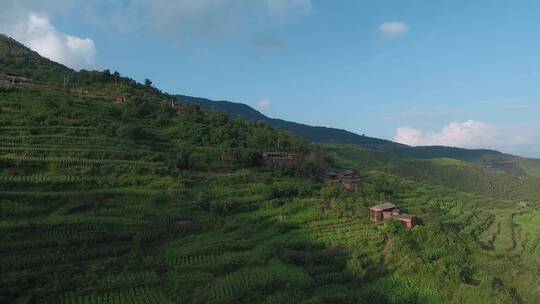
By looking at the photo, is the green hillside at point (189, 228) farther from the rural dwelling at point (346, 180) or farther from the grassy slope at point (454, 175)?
the grassy slope at point (454, 175)

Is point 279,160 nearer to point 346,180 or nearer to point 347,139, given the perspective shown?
point 346,180

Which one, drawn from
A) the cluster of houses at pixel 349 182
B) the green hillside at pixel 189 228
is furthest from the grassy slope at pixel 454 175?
the green hillside at pixel 189 228

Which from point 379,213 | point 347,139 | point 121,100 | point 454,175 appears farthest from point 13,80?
point 347,139

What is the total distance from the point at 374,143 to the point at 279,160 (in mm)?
133394

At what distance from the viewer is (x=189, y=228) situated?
2906 centimetres

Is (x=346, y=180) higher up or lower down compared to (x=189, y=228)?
higher up

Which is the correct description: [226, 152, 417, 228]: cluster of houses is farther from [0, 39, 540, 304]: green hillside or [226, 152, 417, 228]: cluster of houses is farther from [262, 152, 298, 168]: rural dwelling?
[0, 39, 540, 304]: green hillside

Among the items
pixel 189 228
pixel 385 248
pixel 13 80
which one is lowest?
pixel 385 248

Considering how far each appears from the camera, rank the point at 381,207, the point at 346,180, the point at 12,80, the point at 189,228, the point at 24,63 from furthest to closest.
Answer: the point at 24,63
the point at 346,180
the point at 12,80
the point at 381,207
the point at 189,228

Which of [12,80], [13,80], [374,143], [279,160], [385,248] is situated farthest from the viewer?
[374,143]

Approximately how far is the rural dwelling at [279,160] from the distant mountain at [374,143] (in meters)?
111

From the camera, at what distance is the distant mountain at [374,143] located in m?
163

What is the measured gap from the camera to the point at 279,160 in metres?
47.2

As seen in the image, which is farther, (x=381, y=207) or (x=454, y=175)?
(x=454, y=175)
